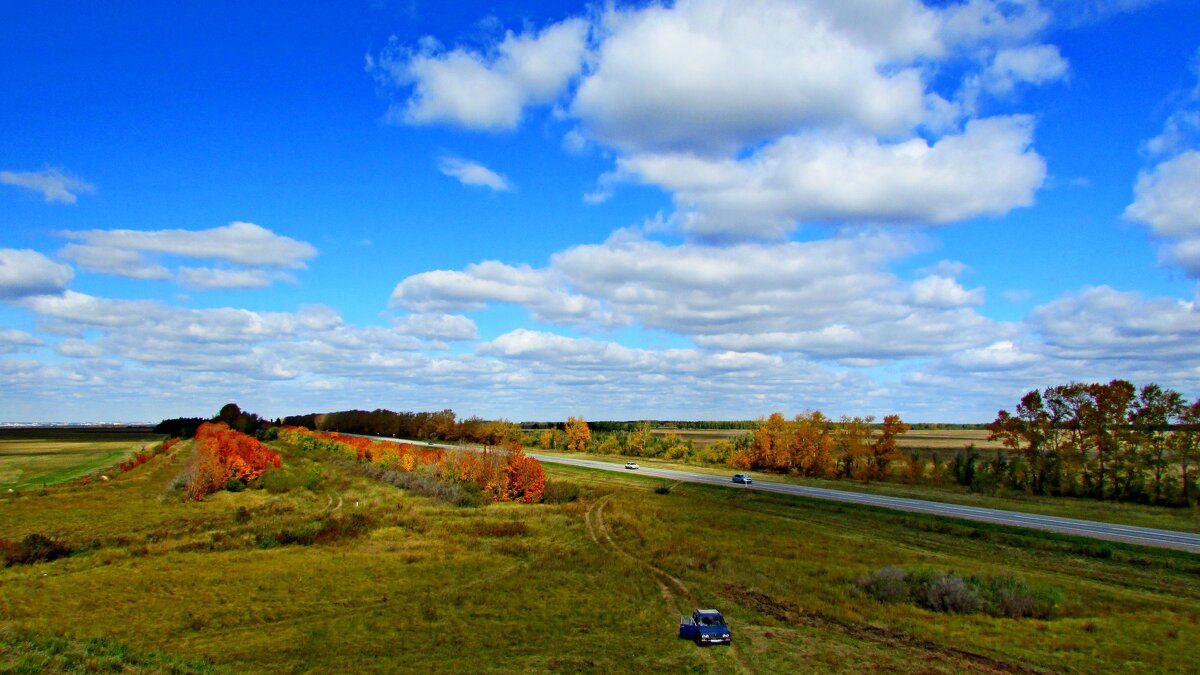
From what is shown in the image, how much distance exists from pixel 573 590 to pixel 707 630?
11.9m

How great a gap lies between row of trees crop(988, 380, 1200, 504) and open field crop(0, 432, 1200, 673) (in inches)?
1605

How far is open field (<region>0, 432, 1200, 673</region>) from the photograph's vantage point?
25203mm

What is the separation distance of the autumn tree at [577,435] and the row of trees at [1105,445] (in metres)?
98.4

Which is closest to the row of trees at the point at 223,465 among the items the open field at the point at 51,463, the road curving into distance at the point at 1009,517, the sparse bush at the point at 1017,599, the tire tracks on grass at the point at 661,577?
the open field at the point at 51,463

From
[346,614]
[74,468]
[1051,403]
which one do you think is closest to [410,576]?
[346,614]

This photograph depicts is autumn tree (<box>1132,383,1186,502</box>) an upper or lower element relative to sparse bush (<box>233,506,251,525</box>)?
upper

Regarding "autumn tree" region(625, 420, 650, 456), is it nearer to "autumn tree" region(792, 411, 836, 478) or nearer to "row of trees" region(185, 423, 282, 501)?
"autumn tree" region(792, 411, 836, 478)

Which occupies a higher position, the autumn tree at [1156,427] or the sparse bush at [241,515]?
the autumn tree at [1156,427]

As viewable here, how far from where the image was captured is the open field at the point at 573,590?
25.2 metres

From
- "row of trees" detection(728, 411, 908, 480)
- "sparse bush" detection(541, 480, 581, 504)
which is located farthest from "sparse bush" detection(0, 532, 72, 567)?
"row of trees" detection(728, 411, 908, 480)

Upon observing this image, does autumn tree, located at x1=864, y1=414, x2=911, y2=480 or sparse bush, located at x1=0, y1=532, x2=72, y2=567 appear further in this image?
autumn tree, located at x1=864, y1=414, x2=911, y2=480

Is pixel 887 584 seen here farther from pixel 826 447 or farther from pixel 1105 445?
pixel 826 447

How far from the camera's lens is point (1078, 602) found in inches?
1262

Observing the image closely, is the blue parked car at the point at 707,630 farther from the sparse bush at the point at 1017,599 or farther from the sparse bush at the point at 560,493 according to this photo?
A: the sparse bush at the point at 560,493
